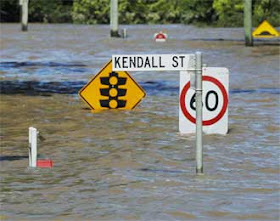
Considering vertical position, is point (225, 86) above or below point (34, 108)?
above

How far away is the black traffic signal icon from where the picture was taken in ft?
69.2

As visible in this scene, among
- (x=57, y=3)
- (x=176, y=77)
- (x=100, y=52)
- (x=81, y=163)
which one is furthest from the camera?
(x=57, y=3)

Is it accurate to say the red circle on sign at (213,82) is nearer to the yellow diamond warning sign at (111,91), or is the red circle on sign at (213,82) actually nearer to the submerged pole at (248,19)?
the yellow diamond warning sign at (111,91)

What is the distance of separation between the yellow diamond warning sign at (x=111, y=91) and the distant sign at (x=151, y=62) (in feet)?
25.9

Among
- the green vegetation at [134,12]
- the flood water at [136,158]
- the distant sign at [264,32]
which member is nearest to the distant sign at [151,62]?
the flood water at [136,158]

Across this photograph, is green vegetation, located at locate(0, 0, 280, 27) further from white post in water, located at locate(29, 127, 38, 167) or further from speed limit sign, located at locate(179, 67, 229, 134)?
white post in water, located at locate(29, 127, 38, 167)

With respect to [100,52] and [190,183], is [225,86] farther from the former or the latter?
[100,52]

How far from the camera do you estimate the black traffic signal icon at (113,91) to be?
2108 cm

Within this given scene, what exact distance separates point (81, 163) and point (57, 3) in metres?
81.3

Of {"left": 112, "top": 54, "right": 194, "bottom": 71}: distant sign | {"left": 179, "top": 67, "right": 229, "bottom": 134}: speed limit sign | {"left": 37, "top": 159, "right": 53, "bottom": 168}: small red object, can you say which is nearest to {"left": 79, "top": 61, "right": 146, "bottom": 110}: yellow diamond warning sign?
{"left": 179, "top": 67, "right": 229, "bottom": 134}: speed limit sign

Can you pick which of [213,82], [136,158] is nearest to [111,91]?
[213,82]

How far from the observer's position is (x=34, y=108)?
22.2m

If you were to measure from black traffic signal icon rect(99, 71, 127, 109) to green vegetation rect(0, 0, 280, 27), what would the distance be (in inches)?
2235

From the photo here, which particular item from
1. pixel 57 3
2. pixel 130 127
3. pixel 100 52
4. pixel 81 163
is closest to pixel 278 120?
pixel 130 127
